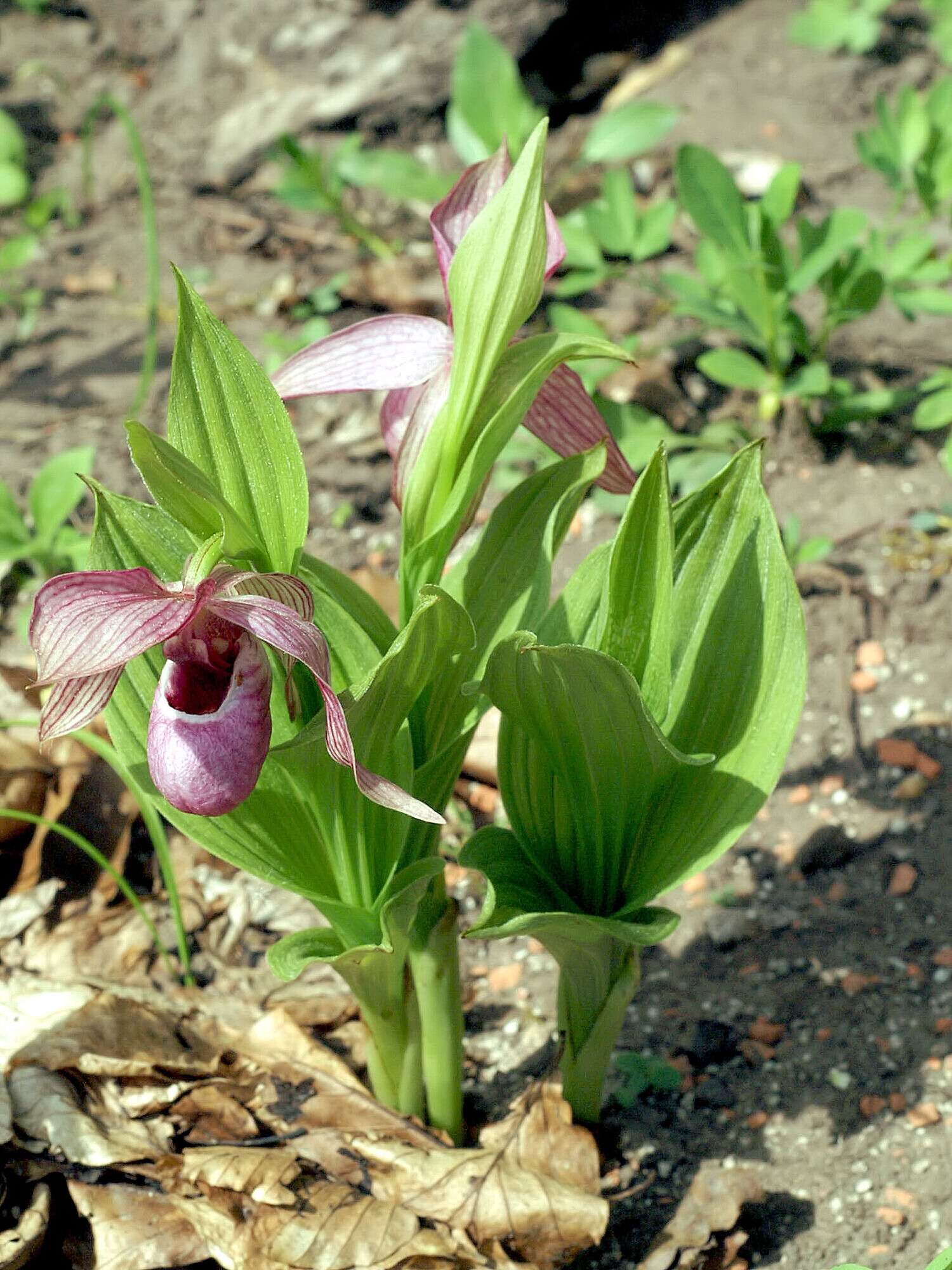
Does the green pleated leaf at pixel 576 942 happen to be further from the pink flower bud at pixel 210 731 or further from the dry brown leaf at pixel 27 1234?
the dry brown leaf at pixel 27 1234

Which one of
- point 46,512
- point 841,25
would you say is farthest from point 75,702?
point 841,25

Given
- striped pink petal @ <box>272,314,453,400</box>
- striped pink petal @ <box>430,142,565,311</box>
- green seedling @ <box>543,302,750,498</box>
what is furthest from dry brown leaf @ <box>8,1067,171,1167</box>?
green seedling @ <box>543,302,750,498</box>

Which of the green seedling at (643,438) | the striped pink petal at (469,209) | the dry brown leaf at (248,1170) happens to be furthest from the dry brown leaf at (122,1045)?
the green seedling at (643,438)

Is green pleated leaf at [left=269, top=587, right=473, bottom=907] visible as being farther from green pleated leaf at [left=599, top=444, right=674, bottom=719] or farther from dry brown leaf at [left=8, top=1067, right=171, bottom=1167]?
dry brown leaf at [left=8, top=1067, right=171, bottom=1167]

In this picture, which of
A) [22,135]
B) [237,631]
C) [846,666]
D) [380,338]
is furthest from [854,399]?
[22,135]

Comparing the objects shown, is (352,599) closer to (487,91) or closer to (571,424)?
(571,424)
